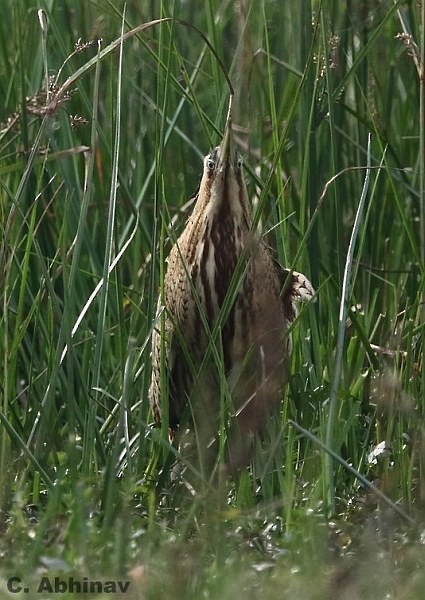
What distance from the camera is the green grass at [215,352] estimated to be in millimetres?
2523

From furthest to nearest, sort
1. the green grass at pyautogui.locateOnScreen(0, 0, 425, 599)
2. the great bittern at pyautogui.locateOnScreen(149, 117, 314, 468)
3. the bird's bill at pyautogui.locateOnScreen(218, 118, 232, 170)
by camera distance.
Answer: the great bittern at pyautogui.locateOnScreen(149, 117, 314, 468) → the bird's bill at pyautogui.locateOnScreen(218, 118, 232, 170) → the green grass at pyautogui.locateOnScreen(0, 0, 425, 599)

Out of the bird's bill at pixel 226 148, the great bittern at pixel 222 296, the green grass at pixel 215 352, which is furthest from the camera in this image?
the great bittern at pixel 222 296

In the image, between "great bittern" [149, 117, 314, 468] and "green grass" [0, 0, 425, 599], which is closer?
"green grass" [0, 0, 425, 599]

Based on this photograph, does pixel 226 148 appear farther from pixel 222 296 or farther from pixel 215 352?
pixel 215 352

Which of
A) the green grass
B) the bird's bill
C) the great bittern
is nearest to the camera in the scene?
the green grass

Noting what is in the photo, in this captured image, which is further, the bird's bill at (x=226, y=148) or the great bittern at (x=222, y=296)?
the great bittern at (x=222, y=296)

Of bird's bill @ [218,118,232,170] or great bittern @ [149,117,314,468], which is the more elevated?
bird's bill @ [218,118,232,170]

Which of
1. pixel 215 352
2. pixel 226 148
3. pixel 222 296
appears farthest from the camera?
pixel 222 296

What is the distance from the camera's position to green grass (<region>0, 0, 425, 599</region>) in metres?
2.52

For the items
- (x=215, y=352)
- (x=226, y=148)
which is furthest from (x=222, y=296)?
(x=215, y=352)

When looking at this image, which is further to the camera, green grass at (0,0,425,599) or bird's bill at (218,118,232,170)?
bird's bill at (218,118,232,170)

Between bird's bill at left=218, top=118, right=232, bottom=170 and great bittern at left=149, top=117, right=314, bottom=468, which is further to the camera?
great bittern at left=149, top=117, right=314, bottom=468

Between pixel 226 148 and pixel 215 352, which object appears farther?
pixel 226 148

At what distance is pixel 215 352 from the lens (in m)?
3.02
